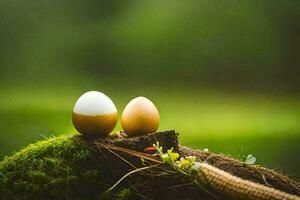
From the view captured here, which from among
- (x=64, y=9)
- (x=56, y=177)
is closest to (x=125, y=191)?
(x=56, y=177)

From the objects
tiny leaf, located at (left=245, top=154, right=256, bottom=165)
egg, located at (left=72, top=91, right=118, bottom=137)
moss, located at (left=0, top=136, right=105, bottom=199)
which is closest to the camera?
moss, located at (left=0, top=136, right=105, bottom=199)

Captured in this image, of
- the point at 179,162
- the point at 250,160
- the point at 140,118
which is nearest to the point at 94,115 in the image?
the point at 140,118

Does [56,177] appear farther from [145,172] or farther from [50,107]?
[50,107]

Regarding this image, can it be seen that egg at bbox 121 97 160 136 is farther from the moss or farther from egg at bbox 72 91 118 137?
the moss

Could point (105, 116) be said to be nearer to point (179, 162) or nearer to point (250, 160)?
point (179, 162)

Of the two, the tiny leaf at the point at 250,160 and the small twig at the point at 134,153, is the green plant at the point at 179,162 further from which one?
the tiny leaf at the point at 250,160

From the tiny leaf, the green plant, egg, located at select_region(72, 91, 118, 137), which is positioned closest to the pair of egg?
egg, located at select_region(72, 91, 118, 137)

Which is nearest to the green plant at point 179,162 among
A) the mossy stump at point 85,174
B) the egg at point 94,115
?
the mossy stump at point 85,174

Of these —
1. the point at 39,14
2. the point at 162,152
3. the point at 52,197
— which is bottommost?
the point at 52,197
